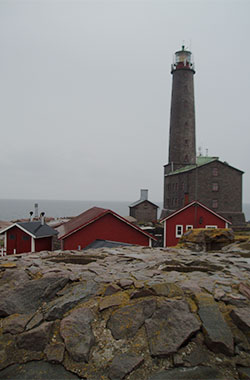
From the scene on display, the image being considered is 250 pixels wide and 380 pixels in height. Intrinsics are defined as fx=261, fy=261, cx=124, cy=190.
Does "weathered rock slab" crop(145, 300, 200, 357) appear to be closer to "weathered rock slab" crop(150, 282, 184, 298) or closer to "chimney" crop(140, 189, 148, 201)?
"weathered rock slab" crop(150, 282, 184, 298)

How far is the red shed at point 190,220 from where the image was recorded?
24.8 m

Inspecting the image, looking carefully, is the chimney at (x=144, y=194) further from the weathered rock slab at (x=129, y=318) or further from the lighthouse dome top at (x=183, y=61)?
the weathered rock slab at (x=129, y=318)

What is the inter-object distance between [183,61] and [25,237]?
43.3m

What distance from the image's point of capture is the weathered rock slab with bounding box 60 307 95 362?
3500 mm

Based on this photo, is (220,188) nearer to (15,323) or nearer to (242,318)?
(242,318)

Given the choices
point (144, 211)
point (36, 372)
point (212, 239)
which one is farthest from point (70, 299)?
point (144, 211)

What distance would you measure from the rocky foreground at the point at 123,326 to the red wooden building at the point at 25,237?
16783mm

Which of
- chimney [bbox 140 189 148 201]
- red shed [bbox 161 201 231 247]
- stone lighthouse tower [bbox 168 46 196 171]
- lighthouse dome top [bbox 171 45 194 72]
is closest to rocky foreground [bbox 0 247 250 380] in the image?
red shed [bbox 161 201 231 247]

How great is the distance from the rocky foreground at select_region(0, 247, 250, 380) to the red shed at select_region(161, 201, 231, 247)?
65.6ft

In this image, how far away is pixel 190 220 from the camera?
2505cm

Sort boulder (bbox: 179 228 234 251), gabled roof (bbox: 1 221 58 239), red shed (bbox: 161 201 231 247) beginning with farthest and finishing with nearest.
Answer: red shed (bbox: 161 201 231 247) → gabled roof (bbox: 1 221 58 239) → boulder (bbox: 179 228 234 251)

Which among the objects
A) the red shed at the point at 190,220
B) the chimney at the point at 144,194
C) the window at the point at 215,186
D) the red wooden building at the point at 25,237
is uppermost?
the window at the point at 215,186

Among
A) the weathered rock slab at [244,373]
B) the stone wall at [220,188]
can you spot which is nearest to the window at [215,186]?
the stone wall at [220,188]

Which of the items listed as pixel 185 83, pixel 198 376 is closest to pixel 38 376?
pixel 198 376
